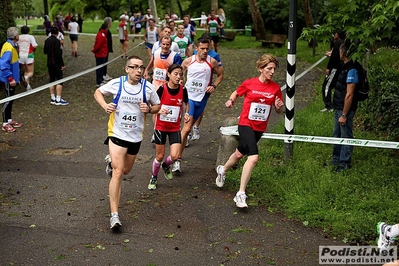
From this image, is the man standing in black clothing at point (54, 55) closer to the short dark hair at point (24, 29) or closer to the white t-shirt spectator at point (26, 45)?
the short dark hair at point (24, 29)

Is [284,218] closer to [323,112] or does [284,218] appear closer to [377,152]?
[377,152]

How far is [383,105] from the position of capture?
1139 cm

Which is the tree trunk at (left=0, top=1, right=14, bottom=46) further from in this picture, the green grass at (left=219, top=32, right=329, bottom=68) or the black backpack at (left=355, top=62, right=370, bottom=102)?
the black backpack at (left=355, top=62, right=370, bottom=102)

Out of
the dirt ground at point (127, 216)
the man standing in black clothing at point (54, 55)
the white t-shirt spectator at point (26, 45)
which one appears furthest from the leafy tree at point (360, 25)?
the white t-shirt spectator at point (26, 45)

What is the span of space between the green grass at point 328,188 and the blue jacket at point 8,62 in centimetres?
543

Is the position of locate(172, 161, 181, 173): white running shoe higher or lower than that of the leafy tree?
lower

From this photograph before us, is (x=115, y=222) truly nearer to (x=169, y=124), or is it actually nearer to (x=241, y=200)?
(x=241, y=200)

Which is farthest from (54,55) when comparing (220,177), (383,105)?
(383,105)

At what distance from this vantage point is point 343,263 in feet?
20.3

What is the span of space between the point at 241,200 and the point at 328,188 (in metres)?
1.22

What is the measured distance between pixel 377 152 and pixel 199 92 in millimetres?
3135

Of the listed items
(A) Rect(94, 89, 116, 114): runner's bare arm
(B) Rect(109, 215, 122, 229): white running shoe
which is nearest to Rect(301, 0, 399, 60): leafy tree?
(A) Rect(94, 89, 116, 114): runner's bare arm

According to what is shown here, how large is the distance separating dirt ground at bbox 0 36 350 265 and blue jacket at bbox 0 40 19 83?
121 centimetres

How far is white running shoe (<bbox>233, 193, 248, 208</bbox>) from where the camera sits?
25.5 feet
